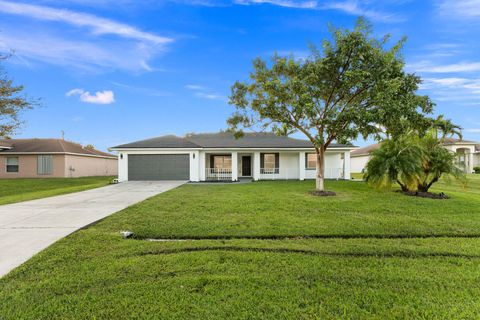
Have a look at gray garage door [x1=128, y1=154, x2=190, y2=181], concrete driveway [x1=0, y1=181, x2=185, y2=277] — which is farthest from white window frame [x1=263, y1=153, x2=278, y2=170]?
concrete driveway [x1=0, y1=181, x2=185, y2=277]

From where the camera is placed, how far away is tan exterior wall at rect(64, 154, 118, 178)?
22828 mm

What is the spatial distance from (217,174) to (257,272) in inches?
615

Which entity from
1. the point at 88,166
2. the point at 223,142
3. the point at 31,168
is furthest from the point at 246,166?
the point at 31,168

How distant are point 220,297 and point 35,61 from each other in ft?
59.2

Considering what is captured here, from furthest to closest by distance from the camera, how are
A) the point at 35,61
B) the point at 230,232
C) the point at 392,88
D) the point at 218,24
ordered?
the point at 35,61 → the point at 218,24 → the point at 392,88 → the point at 230,232

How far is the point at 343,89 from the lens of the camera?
10.3 meters

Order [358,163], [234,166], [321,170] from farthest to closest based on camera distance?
[358,163] < [234,166] < [321,170]

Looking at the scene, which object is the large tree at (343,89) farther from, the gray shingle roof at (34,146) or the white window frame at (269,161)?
the gray shingle roof at (34,146)

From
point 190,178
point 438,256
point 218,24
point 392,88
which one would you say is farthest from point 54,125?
point 438,256

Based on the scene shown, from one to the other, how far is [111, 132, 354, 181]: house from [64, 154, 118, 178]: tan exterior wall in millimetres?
8688

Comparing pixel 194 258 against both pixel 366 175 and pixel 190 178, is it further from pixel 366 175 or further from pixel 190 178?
pixel 190 178

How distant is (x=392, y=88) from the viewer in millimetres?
8938

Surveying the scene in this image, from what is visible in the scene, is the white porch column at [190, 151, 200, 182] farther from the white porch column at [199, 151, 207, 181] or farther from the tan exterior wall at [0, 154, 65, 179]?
the tan exterior wall at [0, 154, 65, 179]

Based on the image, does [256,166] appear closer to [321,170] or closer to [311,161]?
[311,161]
